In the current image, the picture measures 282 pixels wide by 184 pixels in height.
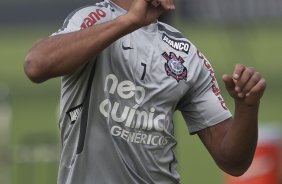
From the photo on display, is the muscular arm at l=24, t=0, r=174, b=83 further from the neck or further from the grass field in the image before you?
the grass field

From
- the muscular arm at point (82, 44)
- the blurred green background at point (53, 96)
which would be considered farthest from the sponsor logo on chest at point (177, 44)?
the blurred green background at point (53, 96)

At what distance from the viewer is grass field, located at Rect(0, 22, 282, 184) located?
38.3 feet

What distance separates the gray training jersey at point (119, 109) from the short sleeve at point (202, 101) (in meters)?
0.17

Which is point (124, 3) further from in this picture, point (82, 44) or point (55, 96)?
point (55, 96)

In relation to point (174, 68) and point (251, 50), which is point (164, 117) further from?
point (251, 50)

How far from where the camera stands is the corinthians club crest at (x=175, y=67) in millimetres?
4938

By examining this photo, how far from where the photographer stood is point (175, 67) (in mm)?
4957

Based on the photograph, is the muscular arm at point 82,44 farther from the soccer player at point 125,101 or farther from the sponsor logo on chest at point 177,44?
the sponsor logo on chest at point 177,44

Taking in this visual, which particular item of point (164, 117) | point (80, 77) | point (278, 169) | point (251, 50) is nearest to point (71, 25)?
point (80, 77)

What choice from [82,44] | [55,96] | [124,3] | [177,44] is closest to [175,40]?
[177,44]

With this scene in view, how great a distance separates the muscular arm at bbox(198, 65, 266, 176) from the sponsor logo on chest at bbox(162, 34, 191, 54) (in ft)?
1.22

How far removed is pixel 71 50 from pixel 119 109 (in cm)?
42

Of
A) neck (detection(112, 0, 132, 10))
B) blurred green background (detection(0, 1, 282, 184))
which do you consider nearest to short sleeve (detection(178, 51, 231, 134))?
neck (detection(112, 0, 132, 10))

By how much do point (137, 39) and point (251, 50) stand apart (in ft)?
26.8
